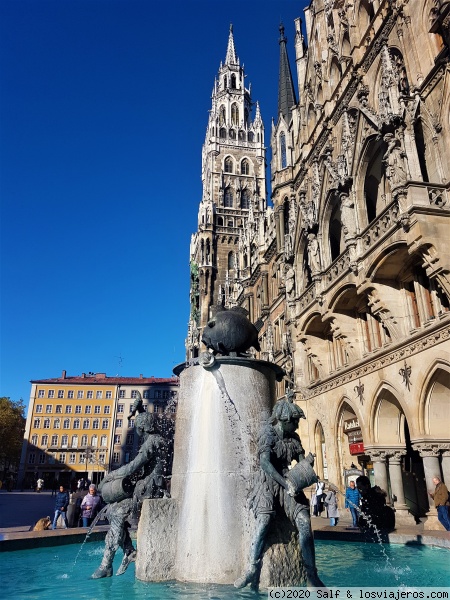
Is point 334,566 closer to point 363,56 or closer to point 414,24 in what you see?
point 414,24

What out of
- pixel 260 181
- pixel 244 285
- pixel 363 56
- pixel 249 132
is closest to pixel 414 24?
pixel 363 56

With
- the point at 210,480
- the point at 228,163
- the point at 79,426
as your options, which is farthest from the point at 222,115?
the point at 210,480

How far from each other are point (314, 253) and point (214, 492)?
16.8 metres

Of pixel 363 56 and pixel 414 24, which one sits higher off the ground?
pixel 363 56

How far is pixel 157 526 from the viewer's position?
6371 millimetres

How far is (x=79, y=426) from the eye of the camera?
8294 centimetres

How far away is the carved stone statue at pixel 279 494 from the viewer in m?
5.46

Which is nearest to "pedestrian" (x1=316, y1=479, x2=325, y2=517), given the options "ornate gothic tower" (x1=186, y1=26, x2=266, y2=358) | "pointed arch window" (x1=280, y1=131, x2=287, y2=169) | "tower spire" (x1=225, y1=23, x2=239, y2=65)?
"pointed arch window" (x1=280, y1=131, x2=287, y2=169)

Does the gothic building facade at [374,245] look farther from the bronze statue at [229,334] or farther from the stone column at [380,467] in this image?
the bronze statue at [229,334]

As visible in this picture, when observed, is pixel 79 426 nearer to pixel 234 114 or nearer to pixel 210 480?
pixel 234 114

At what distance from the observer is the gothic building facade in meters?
14.1

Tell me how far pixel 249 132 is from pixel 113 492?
81.0m

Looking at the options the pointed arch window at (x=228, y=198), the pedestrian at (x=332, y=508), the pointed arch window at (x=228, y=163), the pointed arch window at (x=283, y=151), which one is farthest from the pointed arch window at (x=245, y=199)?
the pedestrian at (x=332, y=508)

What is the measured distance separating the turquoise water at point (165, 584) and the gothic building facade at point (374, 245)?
5.49m
